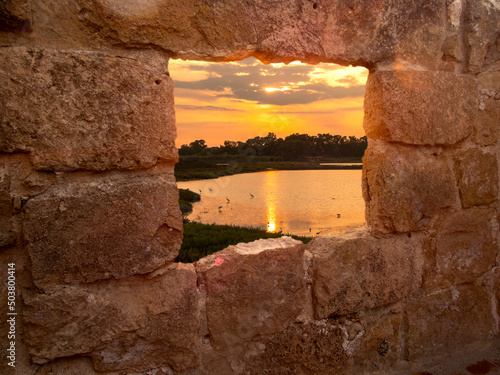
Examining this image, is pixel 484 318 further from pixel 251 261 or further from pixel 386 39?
pixel 386 39

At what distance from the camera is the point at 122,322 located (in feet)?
4.63

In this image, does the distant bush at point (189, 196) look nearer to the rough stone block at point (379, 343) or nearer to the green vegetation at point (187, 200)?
the green vegetation at point (187, 200)

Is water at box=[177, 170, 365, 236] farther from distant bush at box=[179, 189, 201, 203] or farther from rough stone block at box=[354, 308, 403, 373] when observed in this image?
rough stone block at box=[354, 308, 403, 373]

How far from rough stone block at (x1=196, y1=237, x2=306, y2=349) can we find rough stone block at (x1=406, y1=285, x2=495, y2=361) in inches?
29.9

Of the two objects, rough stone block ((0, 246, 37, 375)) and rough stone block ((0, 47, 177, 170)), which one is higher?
rough stone block ((0, 47, 177, 170))

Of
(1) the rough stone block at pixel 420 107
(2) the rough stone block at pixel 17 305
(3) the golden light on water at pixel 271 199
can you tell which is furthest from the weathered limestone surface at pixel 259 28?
(3) the golden light on water at pixel 271 199

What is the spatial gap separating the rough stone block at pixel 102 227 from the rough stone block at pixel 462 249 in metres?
1.47

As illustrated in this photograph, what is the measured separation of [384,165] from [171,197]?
1.10 metres

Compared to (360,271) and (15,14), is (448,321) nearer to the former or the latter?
(360,271)

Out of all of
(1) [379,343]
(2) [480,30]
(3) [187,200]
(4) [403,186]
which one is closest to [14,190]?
(4) [403,186]

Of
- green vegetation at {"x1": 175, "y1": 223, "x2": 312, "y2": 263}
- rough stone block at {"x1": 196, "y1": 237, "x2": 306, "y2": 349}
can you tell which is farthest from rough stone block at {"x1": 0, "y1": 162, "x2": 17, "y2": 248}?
green vegetation at {"x1": 175, "y1": 223, "x2": 312, "y2": 263}

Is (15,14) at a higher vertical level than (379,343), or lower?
higher

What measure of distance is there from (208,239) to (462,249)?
3326 mm

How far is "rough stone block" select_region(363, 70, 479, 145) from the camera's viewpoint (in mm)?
1811
